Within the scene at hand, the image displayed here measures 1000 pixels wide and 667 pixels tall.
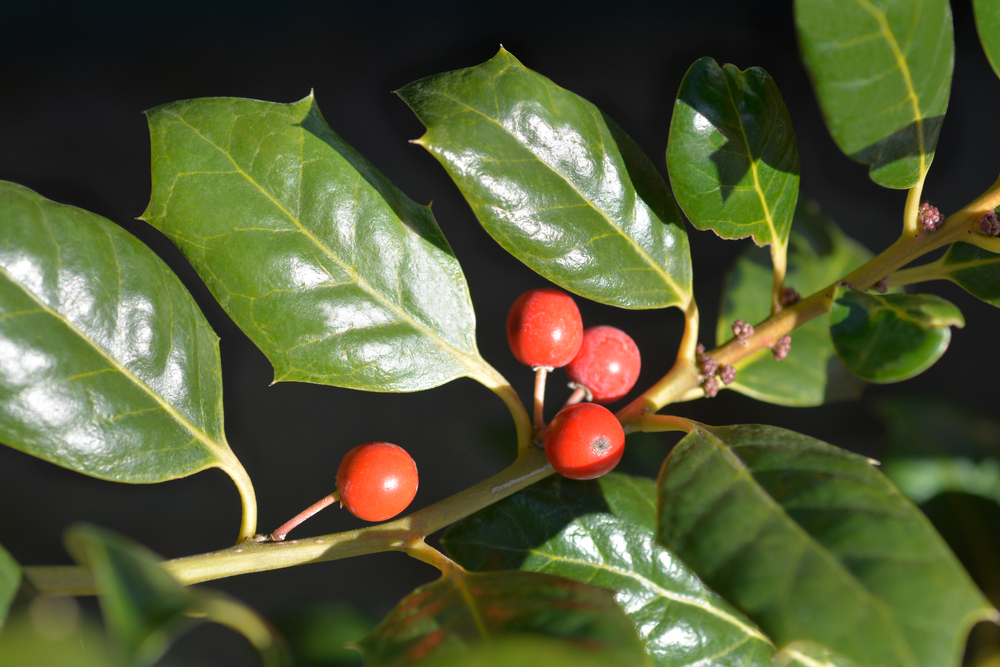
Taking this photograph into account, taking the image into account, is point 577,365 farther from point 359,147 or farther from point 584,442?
point 359,147

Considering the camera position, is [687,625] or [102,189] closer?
[687,625]

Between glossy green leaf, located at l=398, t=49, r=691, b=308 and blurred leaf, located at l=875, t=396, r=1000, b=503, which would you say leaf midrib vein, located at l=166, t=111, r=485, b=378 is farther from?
blurred leaf, located at l=875, t=396, r=1000, b=503

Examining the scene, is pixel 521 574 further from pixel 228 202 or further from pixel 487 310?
pixel 487 310

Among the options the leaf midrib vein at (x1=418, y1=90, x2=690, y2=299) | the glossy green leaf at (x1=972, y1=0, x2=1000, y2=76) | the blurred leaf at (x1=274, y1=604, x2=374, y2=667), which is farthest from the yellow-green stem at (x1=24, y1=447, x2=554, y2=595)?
the glossy green leaf at (x1=972, y1=0, x2=1000, y2=76)

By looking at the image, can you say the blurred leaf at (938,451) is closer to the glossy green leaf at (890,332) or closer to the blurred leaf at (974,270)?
the blurred leaf at (974,270)

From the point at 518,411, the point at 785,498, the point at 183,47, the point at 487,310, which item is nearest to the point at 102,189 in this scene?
the point at 183,47
